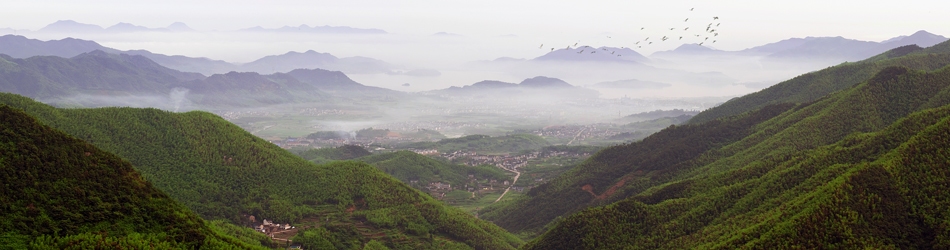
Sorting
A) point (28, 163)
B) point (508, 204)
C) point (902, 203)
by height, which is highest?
point (28, 163)

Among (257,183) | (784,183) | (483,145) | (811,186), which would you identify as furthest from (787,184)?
(483,145)

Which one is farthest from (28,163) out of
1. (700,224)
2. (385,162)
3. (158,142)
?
(385,162)

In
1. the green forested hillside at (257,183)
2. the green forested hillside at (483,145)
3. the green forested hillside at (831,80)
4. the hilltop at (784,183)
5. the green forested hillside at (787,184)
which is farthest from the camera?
the green forested hillside at (483,145)

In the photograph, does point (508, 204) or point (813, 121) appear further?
point (508, 204)

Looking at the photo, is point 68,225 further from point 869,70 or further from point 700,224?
point 869,70

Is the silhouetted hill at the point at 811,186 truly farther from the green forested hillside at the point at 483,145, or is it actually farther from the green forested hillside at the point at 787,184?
the green forested hillside at the point at 483,145

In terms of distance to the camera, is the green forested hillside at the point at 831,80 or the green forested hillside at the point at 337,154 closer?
the green forested hillside at the point at 831,80

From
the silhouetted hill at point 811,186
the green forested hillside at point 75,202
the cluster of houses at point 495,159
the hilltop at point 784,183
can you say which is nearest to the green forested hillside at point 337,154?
the cluster of houses at point 495,159

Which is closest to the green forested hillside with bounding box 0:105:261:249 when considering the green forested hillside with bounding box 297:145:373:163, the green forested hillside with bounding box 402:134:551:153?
the green forested hillside with bounding box 297:145:373:163
